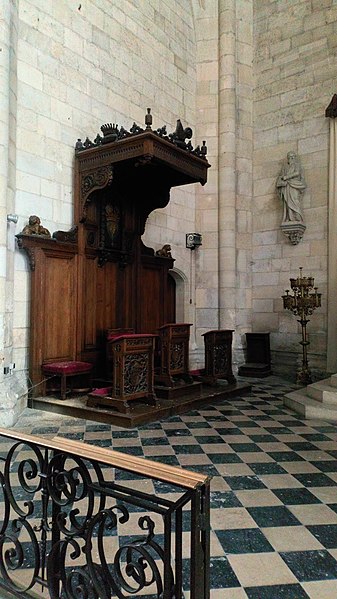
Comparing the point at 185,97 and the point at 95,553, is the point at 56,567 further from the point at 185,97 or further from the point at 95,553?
the point at 185,97

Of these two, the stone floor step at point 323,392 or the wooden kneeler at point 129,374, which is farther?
the stone floor step at point 323,392

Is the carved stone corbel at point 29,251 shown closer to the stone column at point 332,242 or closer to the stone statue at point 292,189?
the stone statue at point 292,189

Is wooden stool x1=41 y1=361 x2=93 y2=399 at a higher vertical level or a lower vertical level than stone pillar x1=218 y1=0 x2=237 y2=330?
lower

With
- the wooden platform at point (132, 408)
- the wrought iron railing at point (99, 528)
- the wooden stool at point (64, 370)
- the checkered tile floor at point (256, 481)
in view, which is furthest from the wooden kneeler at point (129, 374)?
the wrought iron railing at point (99, 528)

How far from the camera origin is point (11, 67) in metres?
4.80

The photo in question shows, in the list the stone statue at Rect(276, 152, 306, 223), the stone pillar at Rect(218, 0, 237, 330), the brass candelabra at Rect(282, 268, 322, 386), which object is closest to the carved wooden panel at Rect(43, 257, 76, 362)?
the stone pillar at Rect(218, 0, 237, 330)

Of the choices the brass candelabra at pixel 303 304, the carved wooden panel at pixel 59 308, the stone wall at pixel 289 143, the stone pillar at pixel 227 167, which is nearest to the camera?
the carved wooden panel at pixel 59 308

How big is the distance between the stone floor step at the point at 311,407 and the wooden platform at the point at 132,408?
942 mm

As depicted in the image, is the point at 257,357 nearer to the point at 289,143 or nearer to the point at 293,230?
the point at 293,230

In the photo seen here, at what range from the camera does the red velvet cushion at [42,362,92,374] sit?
5.17 metres

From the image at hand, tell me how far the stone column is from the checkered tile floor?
2336 millimetres

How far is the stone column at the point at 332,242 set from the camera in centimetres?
752

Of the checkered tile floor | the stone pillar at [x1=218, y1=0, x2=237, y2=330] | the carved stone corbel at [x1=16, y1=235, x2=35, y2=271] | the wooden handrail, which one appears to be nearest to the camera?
the wooden handrail

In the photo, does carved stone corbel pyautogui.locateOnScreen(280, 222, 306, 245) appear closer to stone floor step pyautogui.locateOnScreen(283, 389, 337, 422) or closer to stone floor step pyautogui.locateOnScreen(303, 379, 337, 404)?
stone floor step pyautogui.locateOnScreen(303, 379, 337, 404)
